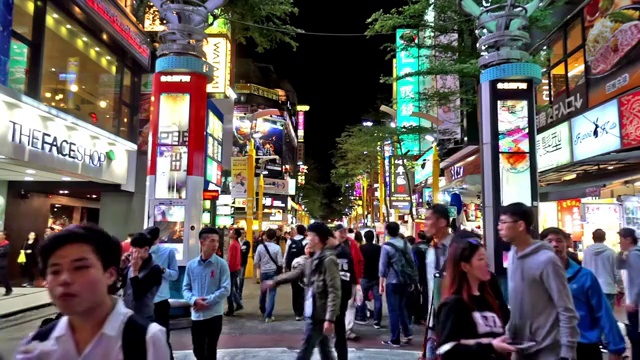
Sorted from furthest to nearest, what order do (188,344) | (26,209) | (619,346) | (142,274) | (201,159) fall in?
(26,209), (201,159), (188,344), (142,274), (619,346)

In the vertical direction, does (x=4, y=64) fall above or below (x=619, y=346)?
above

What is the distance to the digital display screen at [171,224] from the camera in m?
9.11

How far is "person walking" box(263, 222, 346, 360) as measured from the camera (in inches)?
195

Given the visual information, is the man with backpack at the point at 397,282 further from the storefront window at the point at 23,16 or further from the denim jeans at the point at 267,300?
the storefront window at the point at 23,16

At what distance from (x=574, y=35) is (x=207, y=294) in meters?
16.7

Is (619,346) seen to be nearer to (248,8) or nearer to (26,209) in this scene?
(248,8)

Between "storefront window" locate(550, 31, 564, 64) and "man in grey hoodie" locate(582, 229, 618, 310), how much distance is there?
11728 millimetres

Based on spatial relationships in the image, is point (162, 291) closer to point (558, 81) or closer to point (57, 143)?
point (57, 143)

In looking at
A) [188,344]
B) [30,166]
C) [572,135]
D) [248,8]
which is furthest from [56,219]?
[572,135]

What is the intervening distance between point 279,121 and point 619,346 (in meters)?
58.8

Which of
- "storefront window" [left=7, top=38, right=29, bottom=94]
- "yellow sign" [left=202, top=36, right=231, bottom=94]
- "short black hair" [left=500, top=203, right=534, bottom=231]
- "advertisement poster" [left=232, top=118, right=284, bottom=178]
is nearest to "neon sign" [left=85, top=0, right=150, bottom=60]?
"yellow sign" [left=202, top=36, right=231, bottom=94]

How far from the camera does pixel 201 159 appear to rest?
926 centimetres

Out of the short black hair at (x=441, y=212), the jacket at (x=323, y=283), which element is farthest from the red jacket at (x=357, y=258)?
the short black hair at (x=441, y=212)

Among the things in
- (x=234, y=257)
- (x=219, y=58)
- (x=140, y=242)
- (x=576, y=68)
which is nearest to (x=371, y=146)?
(x=219, y=58)
